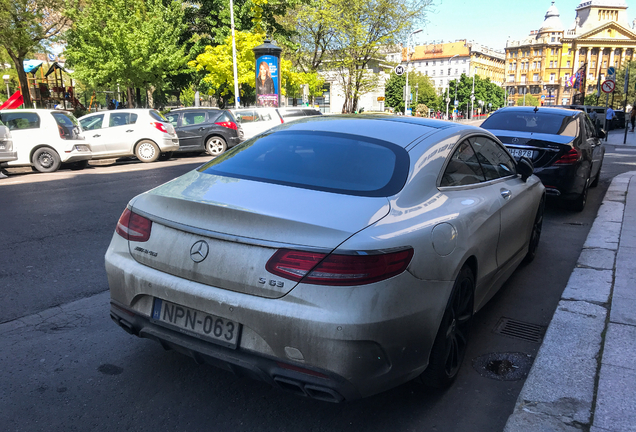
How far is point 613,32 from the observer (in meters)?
138

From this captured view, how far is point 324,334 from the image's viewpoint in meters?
2.33

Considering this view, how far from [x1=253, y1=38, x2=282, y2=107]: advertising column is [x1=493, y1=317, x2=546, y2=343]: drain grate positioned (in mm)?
23192

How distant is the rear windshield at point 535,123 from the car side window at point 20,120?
1091 centimetres

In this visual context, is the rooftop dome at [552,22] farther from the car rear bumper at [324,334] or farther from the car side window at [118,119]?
the car rear bumper at [324,334]

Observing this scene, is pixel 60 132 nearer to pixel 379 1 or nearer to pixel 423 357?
pixel 423 357

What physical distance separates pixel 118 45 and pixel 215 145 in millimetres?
12640

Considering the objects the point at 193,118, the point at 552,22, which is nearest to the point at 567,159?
the point at 193,118

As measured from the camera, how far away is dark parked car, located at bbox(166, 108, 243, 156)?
18.3 meters

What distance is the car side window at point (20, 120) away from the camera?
529 inches

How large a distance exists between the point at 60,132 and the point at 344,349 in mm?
13405

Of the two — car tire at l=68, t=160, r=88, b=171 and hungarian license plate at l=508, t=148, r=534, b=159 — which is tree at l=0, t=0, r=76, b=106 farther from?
hungarian license plate at l=508, t=148, r=534, b=159

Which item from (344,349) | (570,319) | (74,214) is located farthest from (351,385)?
(74,214)

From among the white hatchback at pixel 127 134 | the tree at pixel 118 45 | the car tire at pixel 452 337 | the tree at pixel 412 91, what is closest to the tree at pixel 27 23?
the tree at pixel 118 45

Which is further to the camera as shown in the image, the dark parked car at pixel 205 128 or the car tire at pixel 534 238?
the dark parked car at pixel 205 128
